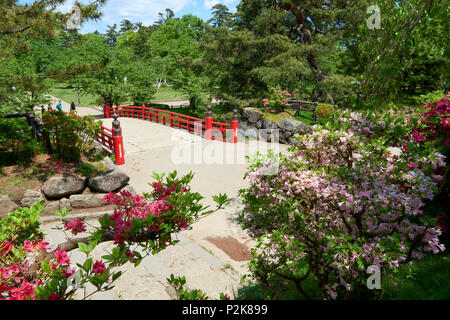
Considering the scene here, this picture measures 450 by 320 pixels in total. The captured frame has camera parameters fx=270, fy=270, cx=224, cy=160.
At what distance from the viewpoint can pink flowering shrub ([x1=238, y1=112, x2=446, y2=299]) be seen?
2.70 m

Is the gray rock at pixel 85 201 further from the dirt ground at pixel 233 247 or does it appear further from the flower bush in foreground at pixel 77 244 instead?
the flower bush in foreground at pixel 77 244

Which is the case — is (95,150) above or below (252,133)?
below

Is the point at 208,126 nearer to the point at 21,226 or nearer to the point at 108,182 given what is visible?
the point at 108,182

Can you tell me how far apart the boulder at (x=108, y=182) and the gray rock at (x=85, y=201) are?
32cm

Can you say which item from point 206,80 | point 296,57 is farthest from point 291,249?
point 206,80

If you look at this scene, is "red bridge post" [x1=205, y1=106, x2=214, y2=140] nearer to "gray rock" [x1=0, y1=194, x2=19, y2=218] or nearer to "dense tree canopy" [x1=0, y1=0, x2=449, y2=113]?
"dense tree canopy" [x1=0, y1=0, x2=449, y2=113]

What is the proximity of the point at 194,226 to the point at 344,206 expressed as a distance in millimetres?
4484

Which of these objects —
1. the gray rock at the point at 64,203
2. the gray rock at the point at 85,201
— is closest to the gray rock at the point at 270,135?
the gray rock at the point at 85,201

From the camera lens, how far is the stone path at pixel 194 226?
189 inches

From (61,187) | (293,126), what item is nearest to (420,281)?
(61,187)

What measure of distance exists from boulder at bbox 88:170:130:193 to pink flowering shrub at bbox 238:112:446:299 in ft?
19.2

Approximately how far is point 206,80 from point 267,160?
24.0 meters

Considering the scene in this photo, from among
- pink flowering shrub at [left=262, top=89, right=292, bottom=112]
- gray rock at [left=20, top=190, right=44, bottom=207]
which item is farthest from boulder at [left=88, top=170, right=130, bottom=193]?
pink flowering shrub at [left=262, top=89, right=292, bottom=112]

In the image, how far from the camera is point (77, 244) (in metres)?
2.43
